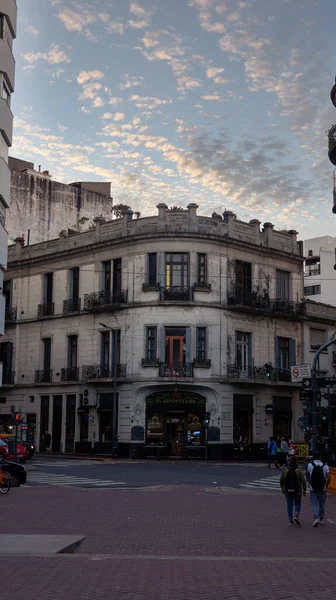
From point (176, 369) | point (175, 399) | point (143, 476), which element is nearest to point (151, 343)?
point (176, 369)

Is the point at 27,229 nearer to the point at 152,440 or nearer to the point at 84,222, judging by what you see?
the point at 84,222

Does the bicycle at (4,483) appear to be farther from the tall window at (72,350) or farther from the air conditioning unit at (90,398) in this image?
the tall window at (72,350)

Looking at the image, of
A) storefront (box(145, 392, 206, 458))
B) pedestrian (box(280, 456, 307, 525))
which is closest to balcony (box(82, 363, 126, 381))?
storefront (box(145, 392, 206, 458))

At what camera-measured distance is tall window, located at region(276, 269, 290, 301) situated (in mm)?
53688

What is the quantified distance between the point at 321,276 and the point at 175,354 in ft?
117

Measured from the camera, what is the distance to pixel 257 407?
4991 cm

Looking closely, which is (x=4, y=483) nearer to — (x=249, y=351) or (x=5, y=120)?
(x=5, y=120)

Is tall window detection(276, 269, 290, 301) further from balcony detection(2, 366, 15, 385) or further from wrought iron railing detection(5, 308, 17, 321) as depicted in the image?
balcony detection(2, 366, 15, 385)

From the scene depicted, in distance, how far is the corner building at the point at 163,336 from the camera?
156 ft

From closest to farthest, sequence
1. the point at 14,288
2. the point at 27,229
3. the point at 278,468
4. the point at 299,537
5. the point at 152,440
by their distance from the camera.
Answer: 1. the point at 299,537
2. the point at 278,468
3. the point at 152,440
4. the point at 14,288
5. the point at 27,229

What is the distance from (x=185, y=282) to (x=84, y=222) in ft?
67.3

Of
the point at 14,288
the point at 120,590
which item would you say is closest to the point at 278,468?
the point at 14,288

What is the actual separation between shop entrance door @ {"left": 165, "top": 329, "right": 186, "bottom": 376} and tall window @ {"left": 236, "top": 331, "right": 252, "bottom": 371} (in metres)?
4.23

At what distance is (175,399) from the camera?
47.3 metres
